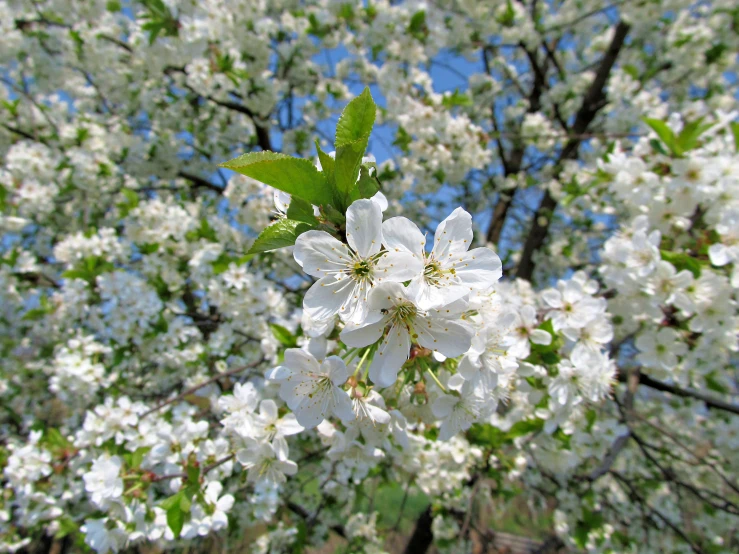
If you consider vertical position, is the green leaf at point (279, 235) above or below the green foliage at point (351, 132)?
below

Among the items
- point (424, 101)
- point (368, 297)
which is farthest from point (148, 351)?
point (424, 101)

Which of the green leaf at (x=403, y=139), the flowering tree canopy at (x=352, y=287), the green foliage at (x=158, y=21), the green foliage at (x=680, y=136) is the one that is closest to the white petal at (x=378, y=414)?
the flowering tree canopy at (x=352, y=287)

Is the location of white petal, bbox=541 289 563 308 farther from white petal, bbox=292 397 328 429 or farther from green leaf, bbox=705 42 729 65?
green leaf, bbox=705 42 729 65

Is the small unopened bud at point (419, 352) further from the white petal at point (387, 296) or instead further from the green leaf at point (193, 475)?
the green leaf at point (193, 475)

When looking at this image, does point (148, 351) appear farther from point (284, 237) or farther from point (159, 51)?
point (159, 51)

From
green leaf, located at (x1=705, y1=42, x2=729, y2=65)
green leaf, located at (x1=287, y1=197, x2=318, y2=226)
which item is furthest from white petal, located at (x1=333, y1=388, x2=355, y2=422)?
green leaf, located at (x1=705, y1=42, x2=729, y2=65)

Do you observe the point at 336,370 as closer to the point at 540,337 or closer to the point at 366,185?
the point at 366,185
